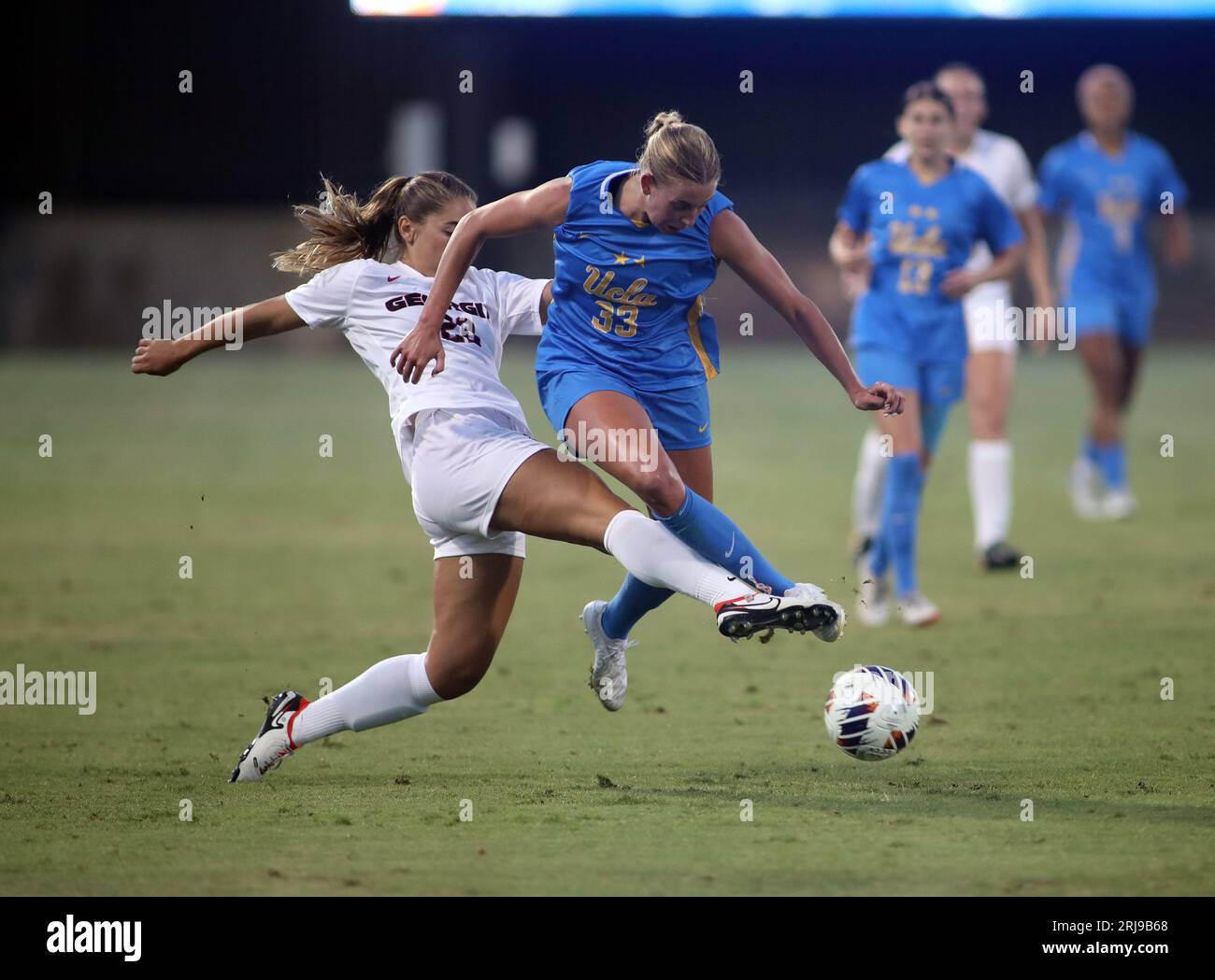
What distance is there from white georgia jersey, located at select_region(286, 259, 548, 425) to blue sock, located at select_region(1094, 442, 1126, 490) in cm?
764

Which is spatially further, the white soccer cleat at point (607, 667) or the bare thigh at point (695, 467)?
the white soccer cleat at point (607, 667)

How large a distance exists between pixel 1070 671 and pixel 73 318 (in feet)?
70.6

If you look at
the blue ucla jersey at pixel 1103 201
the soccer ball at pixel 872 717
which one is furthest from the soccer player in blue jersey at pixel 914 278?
the blue ucla jersey at pixel 1103 201

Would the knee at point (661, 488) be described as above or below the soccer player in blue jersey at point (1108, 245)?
below

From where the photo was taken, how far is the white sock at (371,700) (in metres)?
5.10

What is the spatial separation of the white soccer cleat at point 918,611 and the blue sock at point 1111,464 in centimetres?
437

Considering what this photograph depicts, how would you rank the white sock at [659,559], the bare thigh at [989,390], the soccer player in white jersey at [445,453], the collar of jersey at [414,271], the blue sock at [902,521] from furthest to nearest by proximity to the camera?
the bare thigh at [989,390]
the blue sock at [902,521]
the collar of jersey at [414,271]
the soccer player in white jersey at [445,453]
the white sock at [659,559]

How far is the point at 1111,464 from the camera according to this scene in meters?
11.9

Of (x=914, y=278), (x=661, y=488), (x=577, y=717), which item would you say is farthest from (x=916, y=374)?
(x=661, y=488)

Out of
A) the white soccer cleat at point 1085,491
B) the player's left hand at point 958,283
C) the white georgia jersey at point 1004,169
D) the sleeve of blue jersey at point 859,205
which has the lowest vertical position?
the white soccer cleat at point 1085,491

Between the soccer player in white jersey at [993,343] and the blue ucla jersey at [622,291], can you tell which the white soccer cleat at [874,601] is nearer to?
the soccer player in white jersey at [993,343]

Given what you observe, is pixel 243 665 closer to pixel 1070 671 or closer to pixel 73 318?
pixel 1070 671

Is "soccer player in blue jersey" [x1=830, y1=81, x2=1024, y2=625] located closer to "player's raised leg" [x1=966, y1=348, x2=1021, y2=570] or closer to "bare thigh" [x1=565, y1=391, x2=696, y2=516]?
"player's raised leg" [x1=966, y1=348, x2=1021, y2=570]

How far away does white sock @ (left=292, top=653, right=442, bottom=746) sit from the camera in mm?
5098
